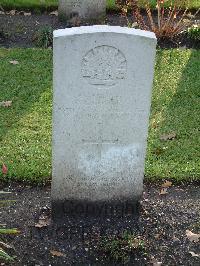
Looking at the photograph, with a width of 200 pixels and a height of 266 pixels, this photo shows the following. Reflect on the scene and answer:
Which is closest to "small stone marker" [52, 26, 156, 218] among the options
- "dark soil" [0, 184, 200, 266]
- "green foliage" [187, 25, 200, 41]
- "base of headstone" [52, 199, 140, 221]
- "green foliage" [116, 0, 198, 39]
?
"base of headstone" [52, 199, 140, 221]

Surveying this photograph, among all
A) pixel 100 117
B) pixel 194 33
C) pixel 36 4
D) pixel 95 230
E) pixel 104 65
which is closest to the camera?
pixel 104 65

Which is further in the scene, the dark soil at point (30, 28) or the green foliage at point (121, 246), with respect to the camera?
the dark soil at point (30, 28)

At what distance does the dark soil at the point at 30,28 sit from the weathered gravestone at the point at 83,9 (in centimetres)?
18

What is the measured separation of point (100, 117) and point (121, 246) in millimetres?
993

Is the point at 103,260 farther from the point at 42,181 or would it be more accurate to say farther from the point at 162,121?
the point at 162,121

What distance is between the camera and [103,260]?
4520 millimetres

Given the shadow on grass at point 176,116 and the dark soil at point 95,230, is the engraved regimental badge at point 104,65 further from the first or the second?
the shadow on grass at point 176,116

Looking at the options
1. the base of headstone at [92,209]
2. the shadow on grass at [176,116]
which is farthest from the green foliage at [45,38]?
the base of headstone at [92,209]

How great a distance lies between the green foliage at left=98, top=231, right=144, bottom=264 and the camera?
4.50m

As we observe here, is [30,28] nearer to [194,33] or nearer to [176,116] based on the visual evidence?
[194,33]

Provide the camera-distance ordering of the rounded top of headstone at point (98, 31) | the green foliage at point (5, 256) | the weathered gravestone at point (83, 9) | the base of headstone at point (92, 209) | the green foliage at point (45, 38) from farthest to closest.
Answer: the weathered gravestone at point (83, 9)
the green foliage at point (45, 38)
the base of headstone at point (92, 209)
the green foliage at point (5, 256)
the rounded top of headstone at point (98, 31)

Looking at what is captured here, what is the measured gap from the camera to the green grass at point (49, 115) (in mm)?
5656

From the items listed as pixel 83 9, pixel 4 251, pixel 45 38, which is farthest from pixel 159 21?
pixel 4 251

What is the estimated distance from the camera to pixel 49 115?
6535 mm
